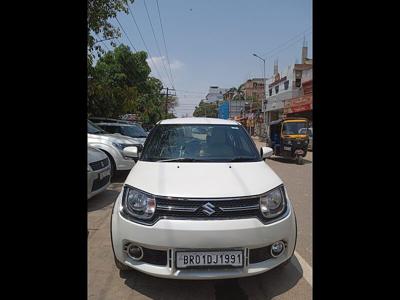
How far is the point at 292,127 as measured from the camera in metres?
14.7

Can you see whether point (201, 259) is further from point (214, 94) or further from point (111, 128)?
point (214, 94)

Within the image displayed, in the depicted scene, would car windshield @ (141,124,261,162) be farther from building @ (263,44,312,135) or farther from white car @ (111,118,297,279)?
building @ (263,44,312,135)

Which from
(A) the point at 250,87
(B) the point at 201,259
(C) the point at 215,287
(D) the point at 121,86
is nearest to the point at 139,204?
(B) the point at 201,259

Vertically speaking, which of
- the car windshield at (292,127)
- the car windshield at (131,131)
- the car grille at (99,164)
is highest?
the car windshield at (292,127)

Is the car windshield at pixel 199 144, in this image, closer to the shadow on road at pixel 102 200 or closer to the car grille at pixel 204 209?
the car grille at pixel 204 209

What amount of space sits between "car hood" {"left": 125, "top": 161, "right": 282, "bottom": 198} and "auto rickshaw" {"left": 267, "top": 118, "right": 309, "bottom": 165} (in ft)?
35.2

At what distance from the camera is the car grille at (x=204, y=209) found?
2.68 m

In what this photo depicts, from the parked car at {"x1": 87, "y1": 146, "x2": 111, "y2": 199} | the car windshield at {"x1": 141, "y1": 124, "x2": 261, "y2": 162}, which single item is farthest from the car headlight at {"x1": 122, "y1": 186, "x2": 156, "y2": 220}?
the parked car at {"x1": 87, "y1": 146, "x2": 111, "y2": 199}

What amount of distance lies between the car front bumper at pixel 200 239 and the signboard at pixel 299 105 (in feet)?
82.9

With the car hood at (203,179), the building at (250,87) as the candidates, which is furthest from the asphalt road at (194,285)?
the building at (250,87)
